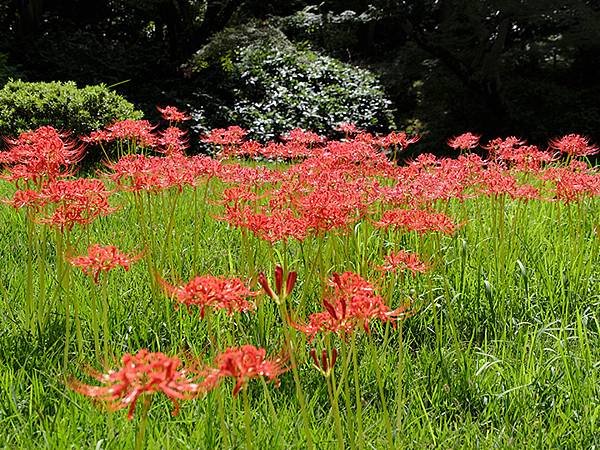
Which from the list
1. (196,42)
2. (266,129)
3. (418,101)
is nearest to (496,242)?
(266,129)

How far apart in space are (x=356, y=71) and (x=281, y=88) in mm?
1542

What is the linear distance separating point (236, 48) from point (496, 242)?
31.2 ft

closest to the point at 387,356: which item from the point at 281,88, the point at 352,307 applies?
the point at 352,307

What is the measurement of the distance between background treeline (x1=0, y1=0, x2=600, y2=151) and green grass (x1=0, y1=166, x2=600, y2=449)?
781 cm

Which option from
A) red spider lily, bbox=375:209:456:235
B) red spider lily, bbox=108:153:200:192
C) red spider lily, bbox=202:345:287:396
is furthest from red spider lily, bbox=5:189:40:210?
red spider lily, bbox=202:345:287:396

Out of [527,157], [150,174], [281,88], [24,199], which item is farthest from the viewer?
[281,88]

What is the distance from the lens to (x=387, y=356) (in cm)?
255

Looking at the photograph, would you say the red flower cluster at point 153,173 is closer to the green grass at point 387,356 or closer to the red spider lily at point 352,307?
the green grass at point 387,356

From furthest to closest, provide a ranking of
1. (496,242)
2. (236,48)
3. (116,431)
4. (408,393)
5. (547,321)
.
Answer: (236,48) → (496,242) → (547,321) → (408,393) → (116,431)

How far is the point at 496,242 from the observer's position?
338 cm

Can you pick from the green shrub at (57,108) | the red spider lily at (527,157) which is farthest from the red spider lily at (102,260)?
the green shrub at (57,108)

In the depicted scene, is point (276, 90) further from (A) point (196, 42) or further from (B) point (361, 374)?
(B) point (361, 374)

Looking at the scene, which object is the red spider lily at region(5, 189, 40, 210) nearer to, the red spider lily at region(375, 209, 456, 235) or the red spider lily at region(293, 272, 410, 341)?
the red spider lily at region(375, 209, 456, 235)

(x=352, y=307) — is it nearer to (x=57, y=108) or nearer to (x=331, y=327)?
(x=331, y=327)
